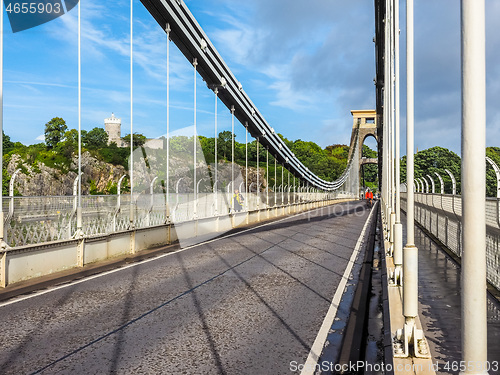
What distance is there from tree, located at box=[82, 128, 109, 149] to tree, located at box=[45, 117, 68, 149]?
7.67m

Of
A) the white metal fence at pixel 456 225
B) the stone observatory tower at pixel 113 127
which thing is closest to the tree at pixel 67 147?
the stone observatory tower at pixel 113 127

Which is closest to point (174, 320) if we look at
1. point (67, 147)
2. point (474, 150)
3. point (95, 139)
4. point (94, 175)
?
point (474, 150)

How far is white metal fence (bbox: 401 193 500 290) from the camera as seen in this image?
684 cm

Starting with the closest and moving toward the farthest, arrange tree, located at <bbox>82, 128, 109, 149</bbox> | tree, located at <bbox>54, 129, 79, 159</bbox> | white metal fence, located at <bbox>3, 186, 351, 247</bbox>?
white metal fence, located at <bbox>3, 186, 351, 247</bbox>
tree, located at <bbox>54, 129, 79, 159</bbox>
tree, located at <bbox>82, 128, 109, 149</bbox>

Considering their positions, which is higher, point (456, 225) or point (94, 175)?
point (94, 175)

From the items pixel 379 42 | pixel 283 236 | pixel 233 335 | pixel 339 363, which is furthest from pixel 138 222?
pixel 379 42

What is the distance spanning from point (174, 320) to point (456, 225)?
7843 mm

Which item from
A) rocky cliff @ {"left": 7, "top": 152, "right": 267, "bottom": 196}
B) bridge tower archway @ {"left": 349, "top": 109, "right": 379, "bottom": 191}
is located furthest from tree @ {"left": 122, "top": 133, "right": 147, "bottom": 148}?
bridge tower archway @ {"left": 349, "top": 109, "right": 379, "bottom": 191}

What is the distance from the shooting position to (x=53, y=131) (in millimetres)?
75750

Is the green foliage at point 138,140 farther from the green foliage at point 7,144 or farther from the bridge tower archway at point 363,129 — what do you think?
the bridge tower archway at point 363,129

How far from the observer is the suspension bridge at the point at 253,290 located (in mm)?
2026

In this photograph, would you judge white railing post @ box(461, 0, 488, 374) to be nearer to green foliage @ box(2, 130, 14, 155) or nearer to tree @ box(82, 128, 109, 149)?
green foliage @ box(2, 130, 14, 155)

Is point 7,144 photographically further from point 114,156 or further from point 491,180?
point 491,180

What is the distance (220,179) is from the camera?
252ft
